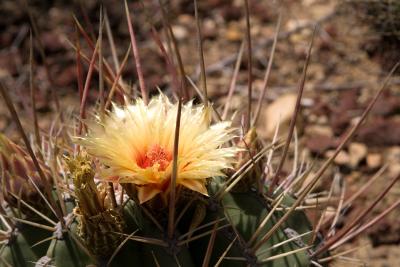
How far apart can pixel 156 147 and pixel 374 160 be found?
130 cm

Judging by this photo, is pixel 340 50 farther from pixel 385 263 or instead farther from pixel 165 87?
pixel 385 263

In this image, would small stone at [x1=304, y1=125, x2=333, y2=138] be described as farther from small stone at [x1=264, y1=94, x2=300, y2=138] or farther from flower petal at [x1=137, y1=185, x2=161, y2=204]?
flower petal at [x1=137, y1=185, x2=161, y2=204]

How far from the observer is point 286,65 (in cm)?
254

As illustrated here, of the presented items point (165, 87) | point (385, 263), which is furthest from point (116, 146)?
point (165, 87)

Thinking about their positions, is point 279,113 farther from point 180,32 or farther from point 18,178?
point 18,178

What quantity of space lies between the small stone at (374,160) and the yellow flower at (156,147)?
121 cm

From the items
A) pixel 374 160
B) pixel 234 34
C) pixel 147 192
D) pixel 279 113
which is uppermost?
pixel 234 34

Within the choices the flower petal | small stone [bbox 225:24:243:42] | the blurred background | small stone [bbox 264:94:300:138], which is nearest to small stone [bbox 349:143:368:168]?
the blurred background

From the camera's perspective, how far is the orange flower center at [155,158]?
951 millimetres

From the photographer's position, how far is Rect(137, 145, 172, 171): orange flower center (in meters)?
0.95

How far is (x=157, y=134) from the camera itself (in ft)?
3.26

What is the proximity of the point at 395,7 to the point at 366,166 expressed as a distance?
52 centimetres

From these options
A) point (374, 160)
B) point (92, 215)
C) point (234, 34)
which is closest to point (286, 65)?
point (234, 34)

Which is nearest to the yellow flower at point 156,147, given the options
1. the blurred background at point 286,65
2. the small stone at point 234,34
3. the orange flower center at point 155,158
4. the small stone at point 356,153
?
the orange flower center at point 155,158
